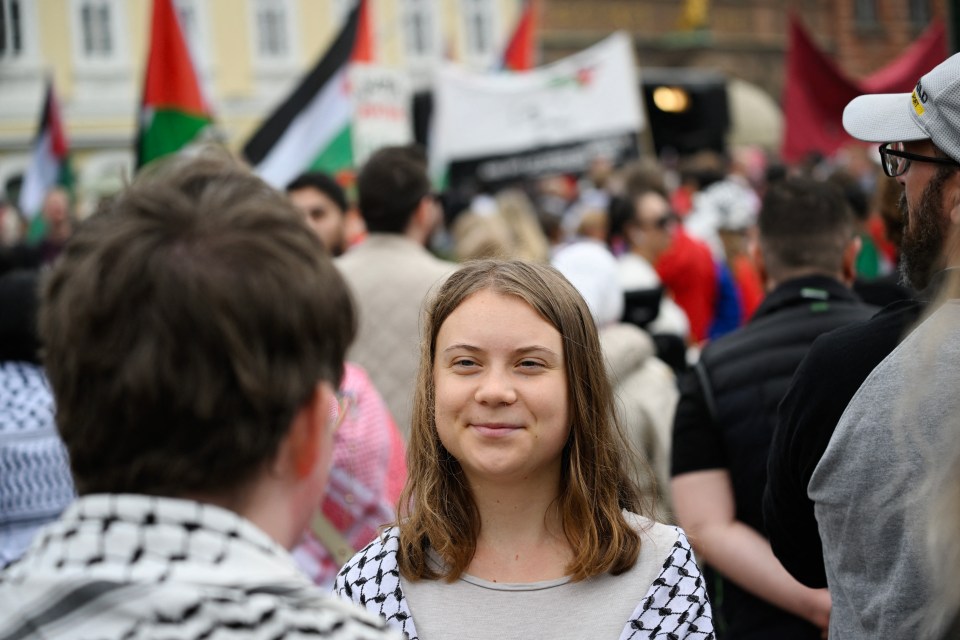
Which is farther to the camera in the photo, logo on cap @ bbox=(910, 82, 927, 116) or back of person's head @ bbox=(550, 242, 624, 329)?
back of person's head @ bbox=(550, 242, 624, 329)

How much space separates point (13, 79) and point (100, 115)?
1.88m

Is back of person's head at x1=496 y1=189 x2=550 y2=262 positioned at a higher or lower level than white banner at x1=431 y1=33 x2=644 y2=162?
lower

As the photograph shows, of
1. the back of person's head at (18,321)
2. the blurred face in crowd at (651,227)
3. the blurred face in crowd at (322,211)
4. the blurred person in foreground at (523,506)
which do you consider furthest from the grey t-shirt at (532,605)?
the blurred face in crowd at (651,227)

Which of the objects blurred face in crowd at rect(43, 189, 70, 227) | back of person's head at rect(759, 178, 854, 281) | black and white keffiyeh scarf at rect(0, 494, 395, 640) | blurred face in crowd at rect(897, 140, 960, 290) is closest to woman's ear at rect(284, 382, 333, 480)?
black and white keffiyeh scarf at rect(0, 494, 395, 640)

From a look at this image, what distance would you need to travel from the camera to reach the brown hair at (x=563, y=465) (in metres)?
2.40

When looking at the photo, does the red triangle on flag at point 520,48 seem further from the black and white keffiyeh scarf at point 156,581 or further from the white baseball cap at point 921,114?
the black and white keffiyeh scarf at point 156,581

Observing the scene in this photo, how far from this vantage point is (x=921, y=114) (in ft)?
7.50

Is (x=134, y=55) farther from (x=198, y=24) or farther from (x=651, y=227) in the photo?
(x=651, y=227)

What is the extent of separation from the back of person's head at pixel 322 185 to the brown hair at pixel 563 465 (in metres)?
3.19

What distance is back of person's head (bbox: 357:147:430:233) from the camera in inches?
197

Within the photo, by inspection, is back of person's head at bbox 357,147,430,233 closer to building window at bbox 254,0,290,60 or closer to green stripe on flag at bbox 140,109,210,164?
green stripe on flag at bbox 140,109,210,164

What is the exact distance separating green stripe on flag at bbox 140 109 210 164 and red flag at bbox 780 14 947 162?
5.34m

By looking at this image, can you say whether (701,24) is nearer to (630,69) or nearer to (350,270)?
(630,69)

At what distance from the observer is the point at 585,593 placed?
7.66 ft
